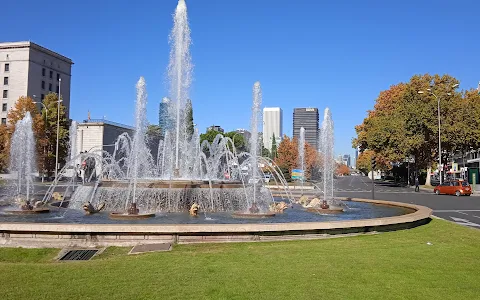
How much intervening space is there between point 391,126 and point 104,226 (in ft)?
161

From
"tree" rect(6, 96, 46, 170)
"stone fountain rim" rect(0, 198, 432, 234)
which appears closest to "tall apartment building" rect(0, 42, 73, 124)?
"tree" rect(6, 96, 46, 170)

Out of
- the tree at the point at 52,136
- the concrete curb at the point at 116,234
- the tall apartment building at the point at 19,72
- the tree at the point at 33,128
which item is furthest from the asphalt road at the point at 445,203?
the tall apartment building at the point at 19,72

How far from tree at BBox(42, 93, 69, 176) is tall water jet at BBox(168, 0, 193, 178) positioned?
3701cm

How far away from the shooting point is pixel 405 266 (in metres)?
7.50

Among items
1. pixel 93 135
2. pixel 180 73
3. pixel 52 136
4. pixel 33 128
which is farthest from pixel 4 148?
pixel 180 73

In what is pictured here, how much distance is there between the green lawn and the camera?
5.79 meters

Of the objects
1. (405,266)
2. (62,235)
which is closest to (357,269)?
(405,266)

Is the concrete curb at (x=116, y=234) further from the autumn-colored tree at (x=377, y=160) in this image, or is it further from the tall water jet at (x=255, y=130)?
the autumn-colored tree at (x=377, y=160)

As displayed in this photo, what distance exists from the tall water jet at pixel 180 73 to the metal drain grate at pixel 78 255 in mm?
11191

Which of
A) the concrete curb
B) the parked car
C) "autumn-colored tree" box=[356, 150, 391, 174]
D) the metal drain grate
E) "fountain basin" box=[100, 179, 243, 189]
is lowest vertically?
the metal drain grate

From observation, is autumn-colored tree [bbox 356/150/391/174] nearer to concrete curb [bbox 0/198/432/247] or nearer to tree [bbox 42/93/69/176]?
concrete curb [bbox 0/198/432/247]

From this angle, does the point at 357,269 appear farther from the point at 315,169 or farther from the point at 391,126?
the point at 315,169

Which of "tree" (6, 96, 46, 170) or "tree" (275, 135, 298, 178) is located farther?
"tree" (275, 135, 298, 178)

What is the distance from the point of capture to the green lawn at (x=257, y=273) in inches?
228
